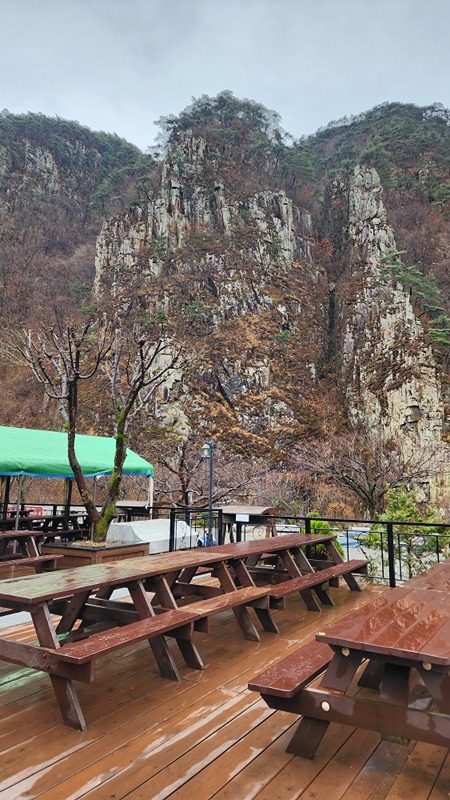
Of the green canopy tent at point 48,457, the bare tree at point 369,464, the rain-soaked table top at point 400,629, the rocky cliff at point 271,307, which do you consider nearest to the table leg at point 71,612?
the rain-soaked table top at point 400,629

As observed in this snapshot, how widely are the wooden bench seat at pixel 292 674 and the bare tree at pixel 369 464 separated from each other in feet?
36.2

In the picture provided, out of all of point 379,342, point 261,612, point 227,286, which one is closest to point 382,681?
point 261,612

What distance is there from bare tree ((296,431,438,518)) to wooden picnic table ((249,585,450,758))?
1112cm

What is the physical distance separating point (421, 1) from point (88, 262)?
2626 centimetres

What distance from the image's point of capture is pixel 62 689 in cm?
232

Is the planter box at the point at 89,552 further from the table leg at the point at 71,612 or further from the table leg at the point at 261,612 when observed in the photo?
the table leg at the point at 71,612

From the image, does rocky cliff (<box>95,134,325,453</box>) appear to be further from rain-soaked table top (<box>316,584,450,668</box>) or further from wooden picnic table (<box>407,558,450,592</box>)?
rain-soaked table top (<box>316,584,450,668</box>)

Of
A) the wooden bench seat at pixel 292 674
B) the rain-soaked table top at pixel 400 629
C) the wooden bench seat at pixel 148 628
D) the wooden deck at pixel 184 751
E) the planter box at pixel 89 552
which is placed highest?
the rain-soaked table top at pixel 400 629

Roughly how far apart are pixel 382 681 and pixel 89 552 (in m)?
4.75

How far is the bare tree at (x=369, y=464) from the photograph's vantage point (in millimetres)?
13453

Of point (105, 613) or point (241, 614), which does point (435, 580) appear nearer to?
point (241, 614)

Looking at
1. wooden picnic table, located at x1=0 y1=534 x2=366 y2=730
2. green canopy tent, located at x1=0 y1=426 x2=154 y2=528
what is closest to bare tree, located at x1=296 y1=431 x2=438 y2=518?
green canopy tent, located at x1=0 y1=426 x2=154 y2=528

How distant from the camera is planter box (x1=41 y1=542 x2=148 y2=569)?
6.00 m

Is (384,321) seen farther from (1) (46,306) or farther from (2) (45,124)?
(2) (45,124)
